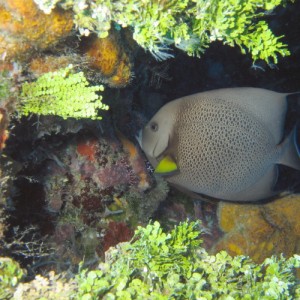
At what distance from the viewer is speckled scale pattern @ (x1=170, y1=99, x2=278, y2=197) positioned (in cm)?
326

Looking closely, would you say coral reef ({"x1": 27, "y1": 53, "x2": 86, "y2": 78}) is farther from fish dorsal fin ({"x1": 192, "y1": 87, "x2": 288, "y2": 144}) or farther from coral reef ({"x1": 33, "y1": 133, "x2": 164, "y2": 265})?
fish dorsal fin ({"x1": 192, "y1": 87, "x2": 288, "y2": 144})

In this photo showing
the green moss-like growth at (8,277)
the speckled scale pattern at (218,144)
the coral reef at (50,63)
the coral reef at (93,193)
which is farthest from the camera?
the speckled scale pattern at (218,144)

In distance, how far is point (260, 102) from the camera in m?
3.34

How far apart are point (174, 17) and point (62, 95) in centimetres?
74

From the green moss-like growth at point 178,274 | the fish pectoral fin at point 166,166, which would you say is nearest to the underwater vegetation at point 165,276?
the green moss-like growth at point 178,274

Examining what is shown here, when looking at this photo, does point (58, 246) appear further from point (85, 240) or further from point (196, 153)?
point (196, 153)

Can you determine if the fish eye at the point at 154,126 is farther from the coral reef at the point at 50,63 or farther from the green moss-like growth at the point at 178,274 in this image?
the green moss-like growth at the point at 178,274

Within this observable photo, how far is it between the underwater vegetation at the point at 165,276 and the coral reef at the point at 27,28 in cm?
108

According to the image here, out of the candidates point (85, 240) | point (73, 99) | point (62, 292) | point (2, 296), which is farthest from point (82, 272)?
point (85, 240)

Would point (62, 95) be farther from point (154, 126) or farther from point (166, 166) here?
point (154, 126)

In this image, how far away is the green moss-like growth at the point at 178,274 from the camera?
147cm

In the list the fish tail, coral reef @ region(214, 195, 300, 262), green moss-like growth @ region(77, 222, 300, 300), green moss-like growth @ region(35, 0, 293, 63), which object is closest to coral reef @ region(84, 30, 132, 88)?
green moss-like growth @ region(35, 0, 293, 63)

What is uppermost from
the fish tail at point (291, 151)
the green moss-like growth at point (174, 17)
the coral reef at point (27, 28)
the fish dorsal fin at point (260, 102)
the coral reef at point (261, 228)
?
the green moss-like growth at point (174, 17)

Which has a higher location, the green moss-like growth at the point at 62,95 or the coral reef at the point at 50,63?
the coral reef at the point at 50,63
